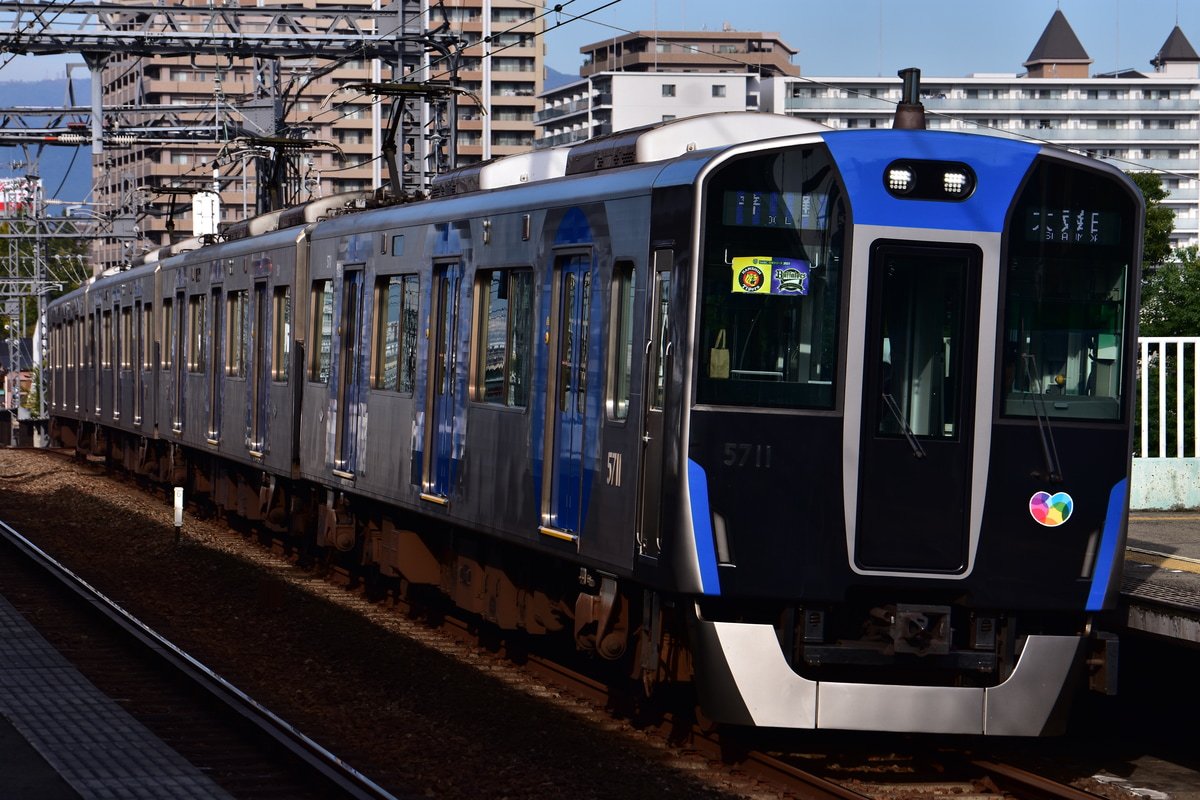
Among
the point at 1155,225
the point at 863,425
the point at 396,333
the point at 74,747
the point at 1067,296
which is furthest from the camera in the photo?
the point at 1155,225

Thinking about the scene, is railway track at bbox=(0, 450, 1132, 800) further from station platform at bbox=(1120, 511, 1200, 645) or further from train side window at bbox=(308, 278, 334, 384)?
train side window at bbox=(308, 278, 334, 384)

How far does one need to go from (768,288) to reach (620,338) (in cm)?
113

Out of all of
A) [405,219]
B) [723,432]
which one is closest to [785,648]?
[723,432]

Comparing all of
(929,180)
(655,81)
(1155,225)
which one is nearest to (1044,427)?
(929,180)

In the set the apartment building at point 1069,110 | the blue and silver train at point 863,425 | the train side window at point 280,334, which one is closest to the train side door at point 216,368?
the train side window at point 280,334

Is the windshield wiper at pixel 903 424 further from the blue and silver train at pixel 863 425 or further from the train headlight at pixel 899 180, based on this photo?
the train headlight at pixel 899 180

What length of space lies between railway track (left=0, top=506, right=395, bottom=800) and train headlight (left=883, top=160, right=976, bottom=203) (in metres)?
3.55

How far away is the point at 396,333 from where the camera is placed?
1239cm

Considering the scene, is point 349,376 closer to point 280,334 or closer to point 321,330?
point 321,330

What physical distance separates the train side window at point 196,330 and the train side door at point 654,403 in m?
12.5

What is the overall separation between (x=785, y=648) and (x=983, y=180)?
234cm

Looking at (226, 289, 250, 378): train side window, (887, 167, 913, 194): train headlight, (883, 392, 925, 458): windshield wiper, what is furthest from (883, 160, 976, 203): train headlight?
(226, 289, 250, 378): train side window

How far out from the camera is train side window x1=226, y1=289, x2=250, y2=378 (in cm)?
1770

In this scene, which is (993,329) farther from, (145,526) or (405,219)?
(145,526)
